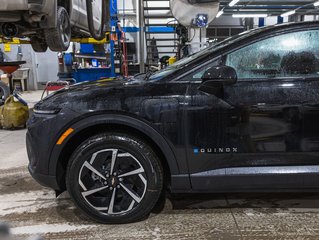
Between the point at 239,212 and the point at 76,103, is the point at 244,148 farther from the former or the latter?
the point at 76,103

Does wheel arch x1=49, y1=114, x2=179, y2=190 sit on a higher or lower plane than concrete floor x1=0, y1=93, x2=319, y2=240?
higher

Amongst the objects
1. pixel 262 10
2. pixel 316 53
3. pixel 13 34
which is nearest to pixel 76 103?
pixel 316 53

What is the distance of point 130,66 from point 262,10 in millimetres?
7897

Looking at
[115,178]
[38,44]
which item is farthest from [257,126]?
[38,44]

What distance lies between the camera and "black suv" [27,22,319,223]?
2.64 m

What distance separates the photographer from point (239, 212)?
3.06 metres

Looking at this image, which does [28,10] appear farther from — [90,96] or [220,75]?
[220,75]

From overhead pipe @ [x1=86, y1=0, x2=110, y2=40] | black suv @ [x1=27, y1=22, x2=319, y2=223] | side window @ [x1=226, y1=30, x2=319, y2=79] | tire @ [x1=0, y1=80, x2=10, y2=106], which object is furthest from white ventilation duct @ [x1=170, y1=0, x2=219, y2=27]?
tire @ [x1=0, y1=80, x2=10, y2=106]

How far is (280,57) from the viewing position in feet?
8.94

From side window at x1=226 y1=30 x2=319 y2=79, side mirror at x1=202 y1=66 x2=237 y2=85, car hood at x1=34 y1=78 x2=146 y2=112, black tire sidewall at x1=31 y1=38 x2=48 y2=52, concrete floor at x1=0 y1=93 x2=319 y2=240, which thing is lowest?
concrete floor at x1=0 y1=93 x2=319 y2=240

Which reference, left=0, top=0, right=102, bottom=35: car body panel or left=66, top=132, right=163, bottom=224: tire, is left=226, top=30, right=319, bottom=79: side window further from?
left=0, top=0, right=102, bottom=35: car body panel

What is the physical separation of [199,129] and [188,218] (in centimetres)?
82

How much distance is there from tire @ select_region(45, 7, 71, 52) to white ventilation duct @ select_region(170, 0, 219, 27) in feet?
5.82

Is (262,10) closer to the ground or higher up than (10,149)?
higher up
